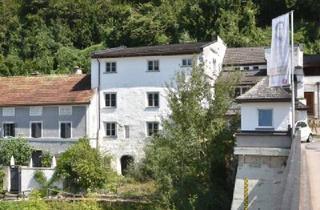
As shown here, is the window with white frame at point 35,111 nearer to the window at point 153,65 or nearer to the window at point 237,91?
the window at point 153,65

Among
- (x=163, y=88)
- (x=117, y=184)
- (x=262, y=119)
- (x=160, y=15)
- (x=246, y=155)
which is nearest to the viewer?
(x=246, y=155)

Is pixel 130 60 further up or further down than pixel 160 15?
further down

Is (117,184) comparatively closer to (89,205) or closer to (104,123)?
(89,205)

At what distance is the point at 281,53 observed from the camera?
19.2 m

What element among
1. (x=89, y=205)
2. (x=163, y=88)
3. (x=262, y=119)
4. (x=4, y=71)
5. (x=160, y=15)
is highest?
(x=160, y=15)

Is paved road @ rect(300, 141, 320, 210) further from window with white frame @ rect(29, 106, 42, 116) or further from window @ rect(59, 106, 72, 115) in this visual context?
window with white frame @ rect(29, 106, 42, 116)

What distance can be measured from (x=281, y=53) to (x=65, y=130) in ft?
73.8

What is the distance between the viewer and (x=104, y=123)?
38500mm

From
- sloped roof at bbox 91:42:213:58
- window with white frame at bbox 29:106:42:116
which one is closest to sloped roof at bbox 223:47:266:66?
sloped roof at bbox 91:42:213:58

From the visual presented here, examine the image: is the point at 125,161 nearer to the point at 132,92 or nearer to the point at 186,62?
the point at 132,92

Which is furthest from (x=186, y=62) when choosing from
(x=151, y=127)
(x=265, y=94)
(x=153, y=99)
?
(x=265, y=94)

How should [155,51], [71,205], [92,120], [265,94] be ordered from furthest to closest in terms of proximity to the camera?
[92,120] < [155,51] < [71,205] < [265,94]

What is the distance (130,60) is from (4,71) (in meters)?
25.5

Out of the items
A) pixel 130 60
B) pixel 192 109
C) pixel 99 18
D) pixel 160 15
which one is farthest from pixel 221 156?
pixel 99 18
